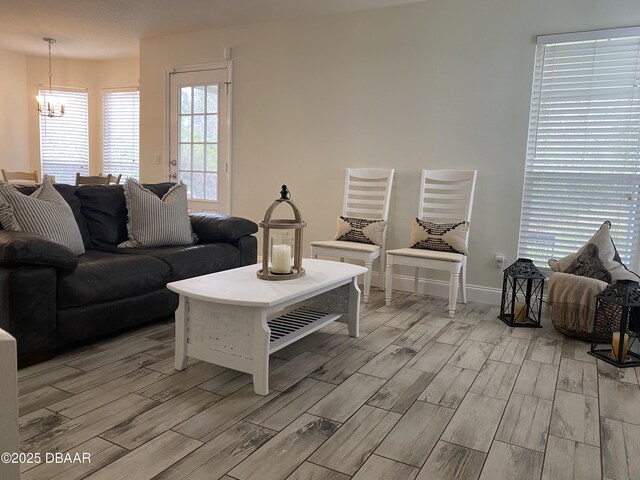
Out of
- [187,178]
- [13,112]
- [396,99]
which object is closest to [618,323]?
[396,99]

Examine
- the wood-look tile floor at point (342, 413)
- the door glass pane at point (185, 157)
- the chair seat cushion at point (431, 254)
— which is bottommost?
the wood-look tile floor at point (342, 413)

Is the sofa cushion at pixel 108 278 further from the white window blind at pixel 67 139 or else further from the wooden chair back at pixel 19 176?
the white window blind at pixel 67 139

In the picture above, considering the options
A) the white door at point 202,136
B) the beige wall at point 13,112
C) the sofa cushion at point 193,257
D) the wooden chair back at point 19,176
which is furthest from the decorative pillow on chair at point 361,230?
the beige wall at point 13,112

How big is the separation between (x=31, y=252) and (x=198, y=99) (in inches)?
138

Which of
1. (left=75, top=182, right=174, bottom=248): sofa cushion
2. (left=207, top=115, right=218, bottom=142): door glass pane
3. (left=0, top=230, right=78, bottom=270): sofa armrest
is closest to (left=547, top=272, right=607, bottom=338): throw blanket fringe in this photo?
(left=0, top=230, right=78, bottom=270): sofa armrest

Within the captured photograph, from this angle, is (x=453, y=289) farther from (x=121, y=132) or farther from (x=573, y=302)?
(x=121, y=132)

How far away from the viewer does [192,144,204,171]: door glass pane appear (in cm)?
545

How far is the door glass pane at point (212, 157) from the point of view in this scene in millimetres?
5352

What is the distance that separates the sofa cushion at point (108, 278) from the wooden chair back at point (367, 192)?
1881 mm

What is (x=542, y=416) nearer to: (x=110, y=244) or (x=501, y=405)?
(x=501, y=405)

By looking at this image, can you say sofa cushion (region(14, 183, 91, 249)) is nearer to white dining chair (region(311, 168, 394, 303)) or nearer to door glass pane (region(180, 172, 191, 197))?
white dining chair (region(311, 168, 394, 303))

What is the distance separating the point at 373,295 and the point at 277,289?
6.37 ft

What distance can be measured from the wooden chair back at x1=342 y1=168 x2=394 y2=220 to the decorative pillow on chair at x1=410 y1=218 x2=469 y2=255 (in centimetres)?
44

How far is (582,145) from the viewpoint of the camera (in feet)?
12.0
